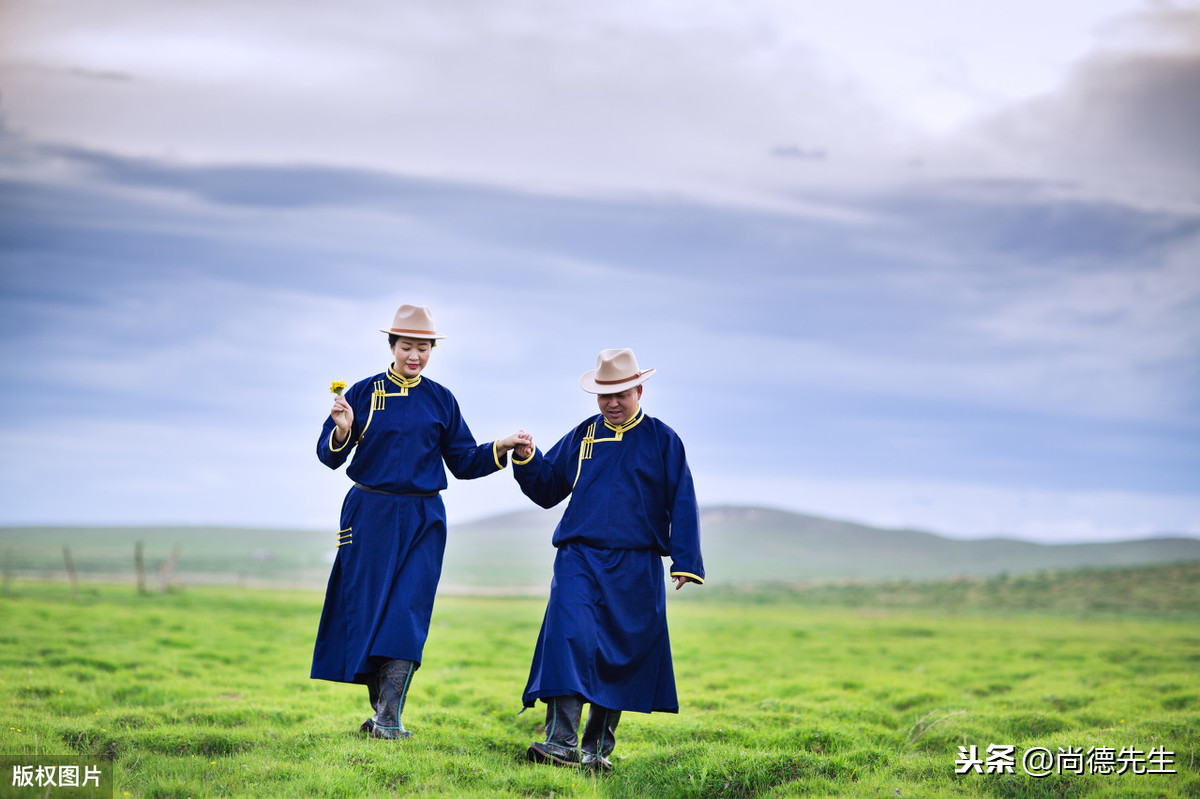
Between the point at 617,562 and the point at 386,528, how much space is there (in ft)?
5.75

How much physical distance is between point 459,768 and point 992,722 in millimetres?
5506

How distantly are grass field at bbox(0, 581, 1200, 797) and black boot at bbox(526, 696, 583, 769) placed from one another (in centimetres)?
18

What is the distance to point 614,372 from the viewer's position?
7520 mm

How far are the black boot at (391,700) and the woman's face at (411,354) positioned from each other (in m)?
2.19

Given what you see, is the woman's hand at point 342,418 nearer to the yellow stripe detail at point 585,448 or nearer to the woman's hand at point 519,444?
the woman's hand at point 519,444

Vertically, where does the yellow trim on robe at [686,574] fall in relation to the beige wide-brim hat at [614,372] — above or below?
below

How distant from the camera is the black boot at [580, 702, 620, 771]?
7164mm

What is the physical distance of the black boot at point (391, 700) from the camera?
7440 millimetres

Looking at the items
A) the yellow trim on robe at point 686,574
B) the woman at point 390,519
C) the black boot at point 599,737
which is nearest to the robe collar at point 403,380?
the woman at point 390,519

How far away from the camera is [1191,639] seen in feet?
87.1

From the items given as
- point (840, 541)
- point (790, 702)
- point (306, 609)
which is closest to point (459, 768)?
point (790, 702)

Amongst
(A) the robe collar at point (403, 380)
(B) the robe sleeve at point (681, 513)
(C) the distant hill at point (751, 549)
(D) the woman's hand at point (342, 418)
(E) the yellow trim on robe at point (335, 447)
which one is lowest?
(C) the distant hill at point (751, 549)

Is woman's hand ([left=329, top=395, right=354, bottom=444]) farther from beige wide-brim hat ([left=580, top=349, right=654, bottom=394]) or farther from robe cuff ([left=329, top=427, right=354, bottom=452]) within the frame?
beige wide-brim hat ([left=580, top=349, right=654, bottom=394])

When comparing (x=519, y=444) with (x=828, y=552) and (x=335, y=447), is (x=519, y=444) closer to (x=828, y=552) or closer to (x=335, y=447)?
(x=335, y=447)
